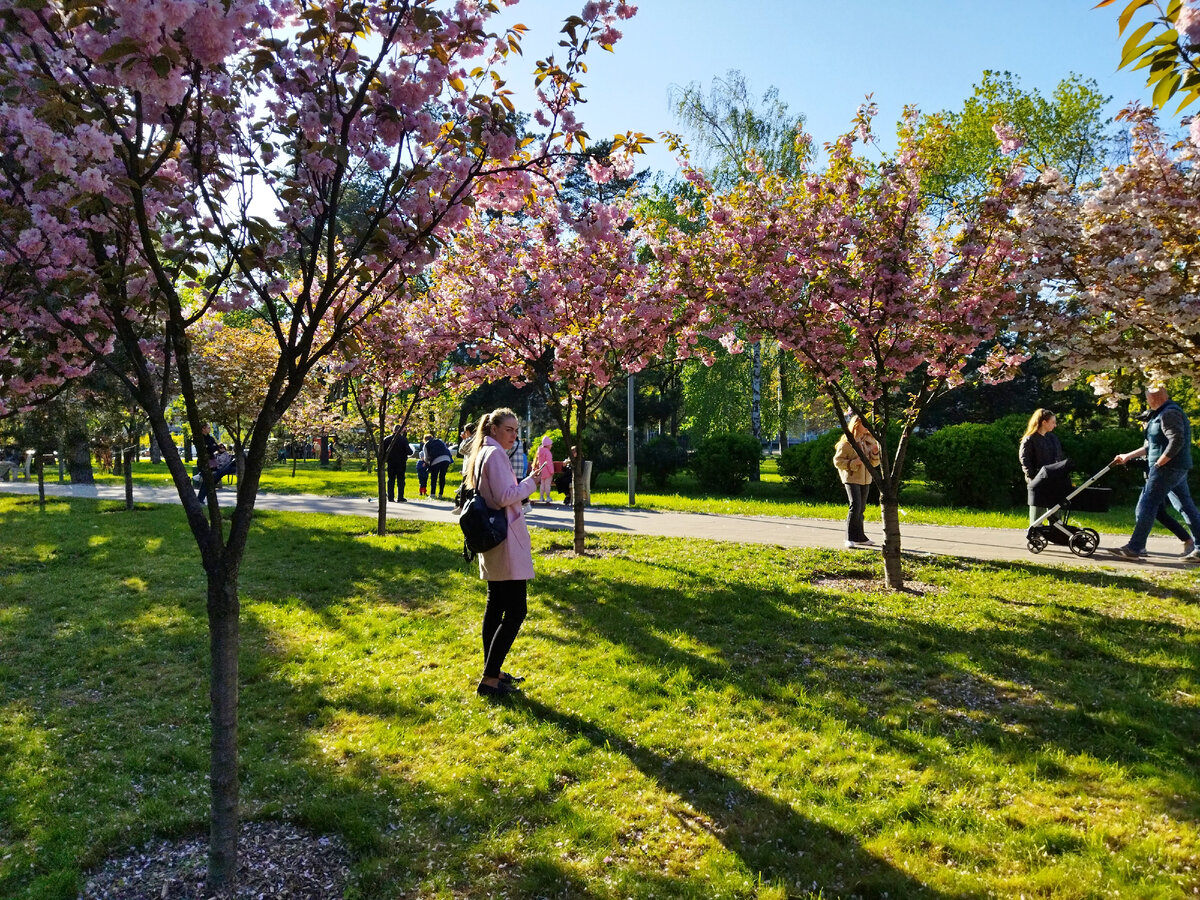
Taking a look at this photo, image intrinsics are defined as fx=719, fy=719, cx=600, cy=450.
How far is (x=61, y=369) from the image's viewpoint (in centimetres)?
404

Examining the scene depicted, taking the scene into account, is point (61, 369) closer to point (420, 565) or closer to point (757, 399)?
point (420, 565)

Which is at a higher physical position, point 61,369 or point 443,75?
point 443,75

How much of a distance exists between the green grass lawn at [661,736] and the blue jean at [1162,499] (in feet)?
3.62

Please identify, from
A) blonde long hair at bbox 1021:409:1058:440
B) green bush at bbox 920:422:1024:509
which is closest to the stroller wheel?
blonde long hair at bbox 1021:409:1058:440

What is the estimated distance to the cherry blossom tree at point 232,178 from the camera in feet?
8.10

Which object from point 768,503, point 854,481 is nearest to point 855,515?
point 854,481

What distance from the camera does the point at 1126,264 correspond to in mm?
4082

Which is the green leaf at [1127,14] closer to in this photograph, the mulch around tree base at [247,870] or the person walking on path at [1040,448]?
the mulch around tree base at [247,870]

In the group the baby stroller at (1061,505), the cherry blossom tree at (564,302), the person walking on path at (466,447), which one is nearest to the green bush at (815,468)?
the baby stroller at (1061,505)

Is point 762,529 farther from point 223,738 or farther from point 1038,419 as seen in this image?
point 223,738

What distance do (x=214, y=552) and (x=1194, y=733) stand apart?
5.07 metres

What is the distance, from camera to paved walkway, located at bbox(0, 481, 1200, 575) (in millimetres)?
8828

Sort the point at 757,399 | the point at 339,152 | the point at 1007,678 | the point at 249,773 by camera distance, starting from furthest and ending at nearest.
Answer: the point at 757,399, the point at 1007,678, the point at 249,773, the point at 339,152

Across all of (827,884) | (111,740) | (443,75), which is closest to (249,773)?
(111,740)
